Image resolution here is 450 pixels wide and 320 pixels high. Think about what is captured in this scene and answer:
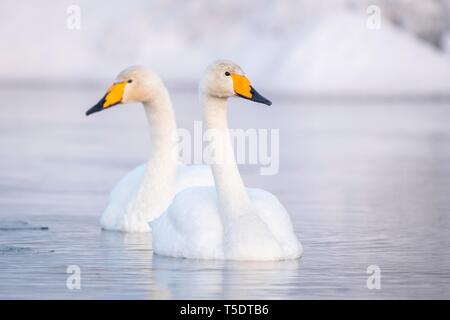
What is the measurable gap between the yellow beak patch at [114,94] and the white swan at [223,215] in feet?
3.23

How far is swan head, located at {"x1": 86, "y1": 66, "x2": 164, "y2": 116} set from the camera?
497 inches

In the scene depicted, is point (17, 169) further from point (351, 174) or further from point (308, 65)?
point (308, 65)

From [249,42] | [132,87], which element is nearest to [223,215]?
[132,87]

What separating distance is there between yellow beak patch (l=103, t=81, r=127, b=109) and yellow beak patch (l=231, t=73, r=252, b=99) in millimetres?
1286

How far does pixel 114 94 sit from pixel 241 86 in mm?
1491

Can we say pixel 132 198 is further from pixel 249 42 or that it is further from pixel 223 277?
pixel 249 42

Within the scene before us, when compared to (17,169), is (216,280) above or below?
below

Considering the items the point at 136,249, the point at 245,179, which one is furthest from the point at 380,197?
the point at 136,249

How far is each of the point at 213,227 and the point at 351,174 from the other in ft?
22.9

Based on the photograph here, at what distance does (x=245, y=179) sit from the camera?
685 inches

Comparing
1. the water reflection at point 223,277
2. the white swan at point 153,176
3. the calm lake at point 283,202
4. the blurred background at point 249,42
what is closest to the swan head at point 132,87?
the white swan at point 153,176

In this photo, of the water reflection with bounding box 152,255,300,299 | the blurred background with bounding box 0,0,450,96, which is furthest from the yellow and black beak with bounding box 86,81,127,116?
the blurred background with bounding box 0,0,450,96

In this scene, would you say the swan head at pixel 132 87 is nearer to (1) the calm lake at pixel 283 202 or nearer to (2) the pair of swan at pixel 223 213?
(2) the pair of swan at pixel 223 213

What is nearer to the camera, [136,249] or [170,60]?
[136,249]
